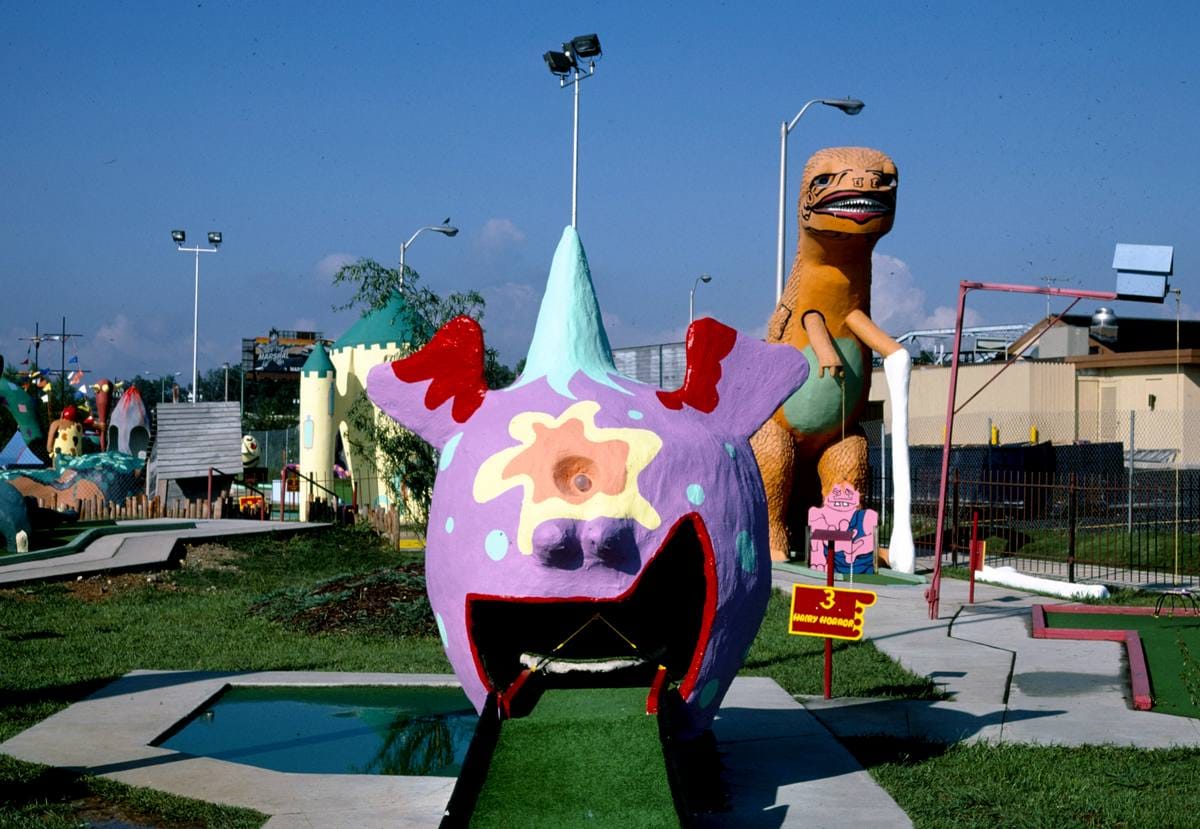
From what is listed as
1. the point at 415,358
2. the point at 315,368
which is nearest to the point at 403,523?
the point at 315,368

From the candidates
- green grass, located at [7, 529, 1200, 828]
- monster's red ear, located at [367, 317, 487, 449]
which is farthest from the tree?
monster's red ear, located at [367, 317, 487, 449]

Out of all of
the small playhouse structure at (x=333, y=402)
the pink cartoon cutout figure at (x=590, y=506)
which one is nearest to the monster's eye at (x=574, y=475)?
the pink cartoon cutout figure at (x=590, y=506)

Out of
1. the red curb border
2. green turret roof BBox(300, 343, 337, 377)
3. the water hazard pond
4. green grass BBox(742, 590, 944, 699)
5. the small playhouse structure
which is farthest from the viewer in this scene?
green turret roof BBox(300, 343, 337, 377)

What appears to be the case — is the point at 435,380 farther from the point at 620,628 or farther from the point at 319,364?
the point at 319,364

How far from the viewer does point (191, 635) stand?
46.0ft

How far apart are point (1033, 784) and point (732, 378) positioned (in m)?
3.07

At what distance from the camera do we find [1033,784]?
25.5ft

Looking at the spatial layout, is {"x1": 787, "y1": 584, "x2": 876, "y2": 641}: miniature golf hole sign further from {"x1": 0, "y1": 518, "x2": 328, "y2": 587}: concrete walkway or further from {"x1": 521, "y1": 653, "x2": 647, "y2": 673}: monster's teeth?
{"x1": 0, "y1": 518, "x2": 328, "y2": 587}: concrete walkway

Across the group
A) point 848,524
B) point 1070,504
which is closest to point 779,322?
point 848,524

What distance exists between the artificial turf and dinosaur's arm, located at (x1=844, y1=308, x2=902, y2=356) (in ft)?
15.8

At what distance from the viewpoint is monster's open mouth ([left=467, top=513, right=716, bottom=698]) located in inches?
271

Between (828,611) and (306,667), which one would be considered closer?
(828,611)

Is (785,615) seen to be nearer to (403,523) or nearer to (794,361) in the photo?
(794,361)

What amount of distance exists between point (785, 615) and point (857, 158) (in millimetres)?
7119
